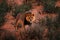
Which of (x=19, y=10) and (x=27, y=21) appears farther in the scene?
(x=19, y=10)

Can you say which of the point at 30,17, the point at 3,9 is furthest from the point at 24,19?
the point at 3,9

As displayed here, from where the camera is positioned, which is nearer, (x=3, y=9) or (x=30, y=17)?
(x=30, y=17)

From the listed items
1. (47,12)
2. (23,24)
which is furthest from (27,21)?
(47,12)

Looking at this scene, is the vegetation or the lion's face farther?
the vegetation

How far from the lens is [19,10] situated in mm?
5703

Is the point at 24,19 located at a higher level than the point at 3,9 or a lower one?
lower

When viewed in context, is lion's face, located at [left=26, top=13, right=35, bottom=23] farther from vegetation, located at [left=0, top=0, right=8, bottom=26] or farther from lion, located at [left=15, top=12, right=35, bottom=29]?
vegetation, located at [left=0, top=0, right=8, bottom=26]

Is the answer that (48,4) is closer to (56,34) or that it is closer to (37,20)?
(37,20)

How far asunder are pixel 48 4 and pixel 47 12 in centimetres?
32

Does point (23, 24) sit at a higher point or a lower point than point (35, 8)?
lower

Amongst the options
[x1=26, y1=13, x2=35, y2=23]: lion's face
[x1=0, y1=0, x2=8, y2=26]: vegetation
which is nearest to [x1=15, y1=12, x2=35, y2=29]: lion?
[x1=26, y1=13, x2=35, y2=23]: lion's face

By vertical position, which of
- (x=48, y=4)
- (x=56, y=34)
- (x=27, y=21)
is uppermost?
(x=48, y=4)

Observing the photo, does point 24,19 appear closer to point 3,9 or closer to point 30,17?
point 30,17

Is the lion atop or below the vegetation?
below
